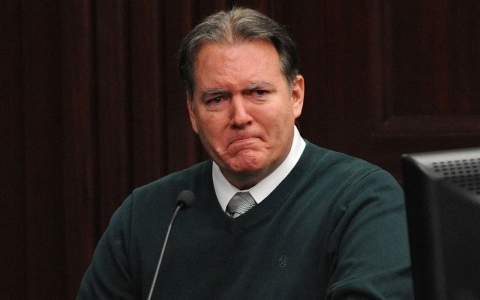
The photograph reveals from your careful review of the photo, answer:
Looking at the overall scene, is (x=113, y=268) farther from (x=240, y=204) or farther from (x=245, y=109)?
(x=245, y=109)

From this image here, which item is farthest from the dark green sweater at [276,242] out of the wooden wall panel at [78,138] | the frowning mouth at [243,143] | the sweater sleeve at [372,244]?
the wooden wall panel at [78,138]

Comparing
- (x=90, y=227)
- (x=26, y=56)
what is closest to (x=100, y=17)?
(x=26, y=56)

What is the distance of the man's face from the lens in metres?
1.86

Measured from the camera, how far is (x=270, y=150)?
1876 mm

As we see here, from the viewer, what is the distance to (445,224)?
100 centimetres

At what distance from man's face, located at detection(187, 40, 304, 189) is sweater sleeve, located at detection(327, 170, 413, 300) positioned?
0.69 feet

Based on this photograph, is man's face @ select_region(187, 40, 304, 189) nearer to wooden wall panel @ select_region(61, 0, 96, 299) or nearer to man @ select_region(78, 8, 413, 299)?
man @ select_region(78, 8, 413, 299)

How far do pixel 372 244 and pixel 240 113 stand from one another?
0.43 m

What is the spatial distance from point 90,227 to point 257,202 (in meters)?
0.76

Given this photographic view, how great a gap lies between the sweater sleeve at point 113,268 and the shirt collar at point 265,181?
225mm

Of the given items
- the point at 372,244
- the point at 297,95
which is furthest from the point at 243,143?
the point at 372,244

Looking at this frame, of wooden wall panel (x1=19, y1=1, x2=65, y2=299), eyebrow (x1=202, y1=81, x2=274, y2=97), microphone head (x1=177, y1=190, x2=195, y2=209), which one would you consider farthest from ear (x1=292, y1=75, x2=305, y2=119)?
wooden wall panel (x1=19, y1=1, x2=65, y2=299)

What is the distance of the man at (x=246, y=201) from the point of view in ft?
5.71

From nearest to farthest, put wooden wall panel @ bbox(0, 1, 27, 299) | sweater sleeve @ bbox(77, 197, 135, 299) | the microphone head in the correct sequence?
1. the microphone head
2. sweater sleeve @ bbox(77, 197, 135, 299)
3. wooden wall panel @ bbox(0, 1, 27, 299)
